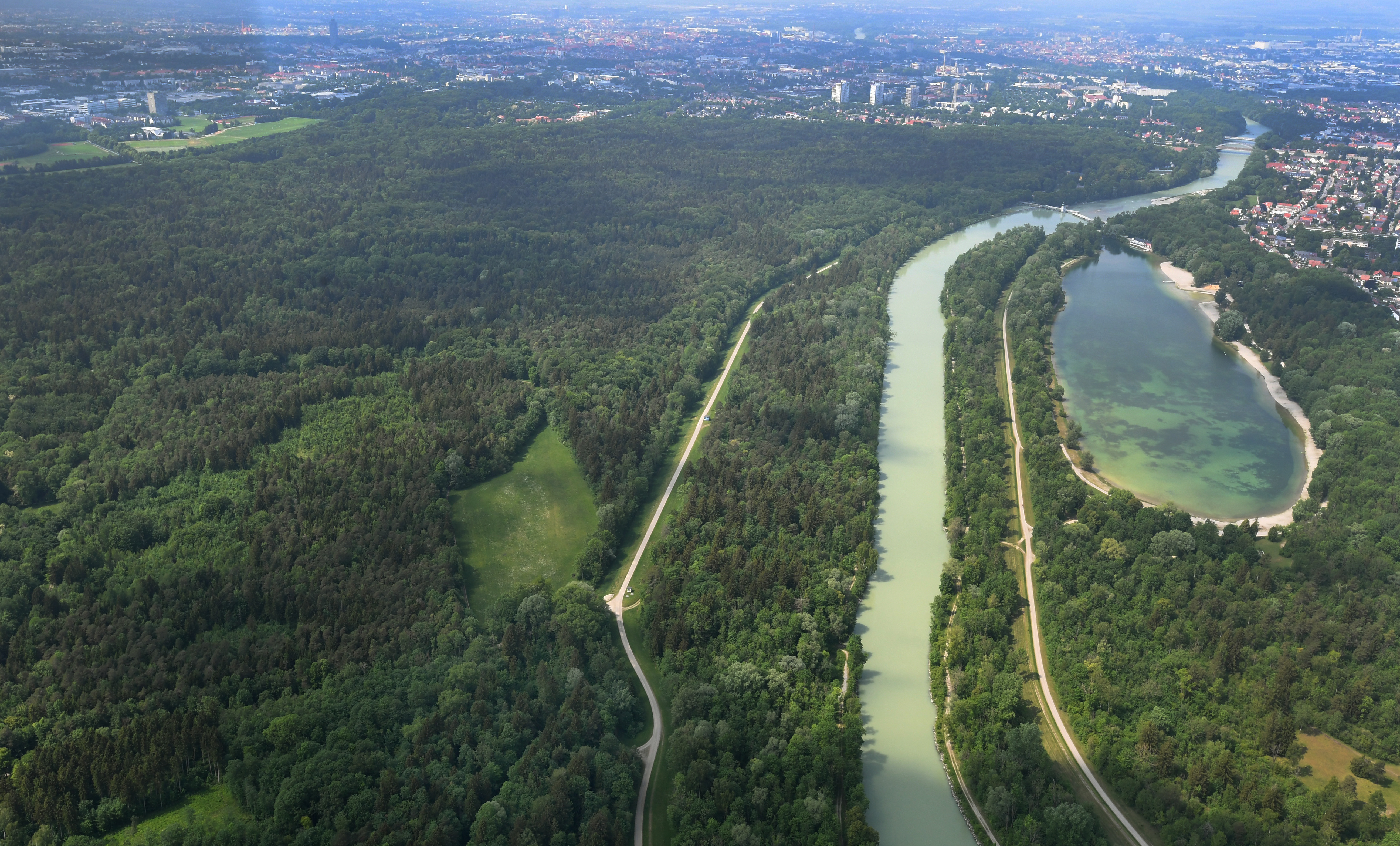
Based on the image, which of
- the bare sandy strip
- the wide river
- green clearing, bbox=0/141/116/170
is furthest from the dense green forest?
green clearing, bbox=0/141/116/170

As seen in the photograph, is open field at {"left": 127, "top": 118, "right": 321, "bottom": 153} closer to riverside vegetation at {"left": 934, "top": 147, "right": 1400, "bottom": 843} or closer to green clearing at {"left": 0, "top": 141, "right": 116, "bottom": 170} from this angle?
green clearing at {"left": 0, "top": 141, "right": 116, "bottom": 170}

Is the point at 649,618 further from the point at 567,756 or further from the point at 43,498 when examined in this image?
the point at 43,498

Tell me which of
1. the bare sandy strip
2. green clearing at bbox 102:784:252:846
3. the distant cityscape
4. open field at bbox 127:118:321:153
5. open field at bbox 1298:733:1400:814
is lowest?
open field at bbox 1298:733:1400:814

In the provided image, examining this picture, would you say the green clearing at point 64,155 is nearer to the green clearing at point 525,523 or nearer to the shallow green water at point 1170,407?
the green clearing at point 525,523

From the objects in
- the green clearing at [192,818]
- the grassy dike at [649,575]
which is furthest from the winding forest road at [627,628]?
the green clearing at [192,818]

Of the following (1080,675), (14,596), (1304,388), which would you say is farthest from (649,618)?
(1304,388)

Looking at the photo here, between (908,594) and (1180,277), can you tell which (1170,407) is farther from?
(1180,277)

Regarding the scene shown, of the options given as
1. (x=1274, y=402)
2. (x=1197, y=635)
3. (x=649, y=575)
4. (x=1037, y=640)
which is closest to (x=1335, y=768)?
(x=1197, y=635)
